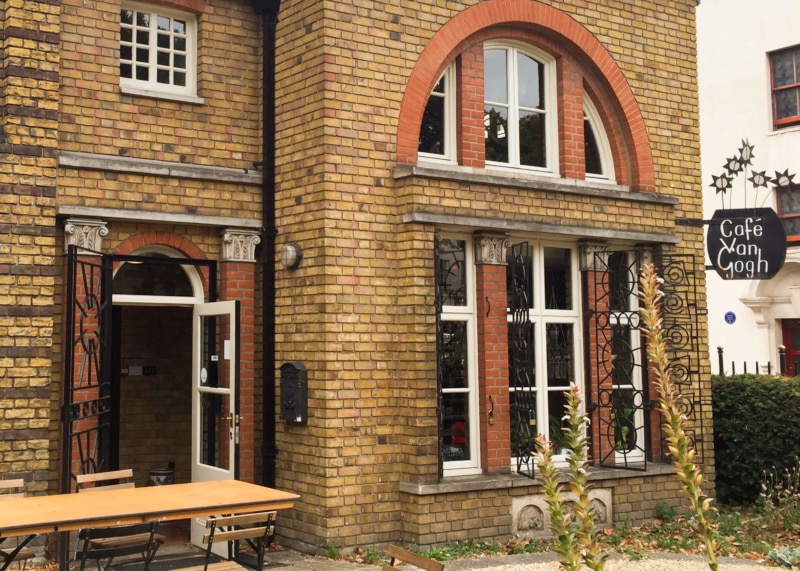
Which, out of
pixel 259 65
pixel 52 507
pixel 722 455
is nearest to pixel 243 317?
pixel 259 65

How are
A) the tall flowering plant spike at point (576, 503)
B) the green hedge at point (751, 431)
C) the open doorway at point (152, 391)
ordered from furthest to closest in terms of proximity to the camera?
the open doorway at point (152, 391), the green hedge at point (751, 431), the tall flowering plant spike at point (576, 503)

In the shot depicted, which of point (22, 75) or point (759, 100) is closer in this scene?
point (22, 75)

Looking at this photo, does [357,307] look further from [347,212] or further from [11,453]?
[11,453]

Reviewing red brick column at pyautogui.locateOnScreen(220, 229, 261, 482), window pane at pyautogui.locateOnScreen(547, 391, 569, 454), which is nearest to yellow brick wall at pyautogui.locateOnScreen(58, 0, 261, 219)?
red brick column at pyautogui.locateOnScreen(220, 229, 261, 482)

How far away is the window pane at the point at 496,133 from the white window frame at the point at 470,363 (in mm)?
1078

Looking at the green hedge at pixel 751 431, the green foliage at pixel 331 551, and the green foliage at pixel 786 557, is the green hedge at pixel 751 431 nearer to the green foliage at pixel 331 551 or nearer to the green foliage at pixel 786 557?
the green foliage at pixel 786 557

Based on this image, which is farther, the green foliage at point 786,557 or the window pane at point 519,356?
the window pane at point 519,356

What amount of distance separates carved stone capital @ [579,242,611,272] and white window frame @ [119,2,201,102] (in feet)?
14.3

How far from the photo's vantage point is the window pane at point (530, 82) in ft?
33.8

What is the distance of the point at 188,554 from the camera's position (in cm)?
884

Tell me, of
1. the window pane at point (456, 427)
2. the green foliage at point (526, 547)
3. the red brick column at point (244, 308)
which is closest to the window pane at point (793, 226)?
the window pane at point (456, 427)

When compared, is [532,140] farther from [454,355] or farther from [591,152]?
[454,355]

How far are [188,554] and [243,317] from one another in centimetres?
231

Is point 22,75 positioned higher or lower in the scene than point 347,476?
higher
